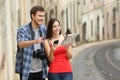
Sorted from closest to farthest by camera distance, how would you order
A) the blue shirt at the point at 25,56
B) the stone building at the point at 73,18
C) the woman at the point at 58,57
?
1. the blue shirt at the point at 25,56
2. the woman at the point at 58,57
3. the stone building at the point at 73,18

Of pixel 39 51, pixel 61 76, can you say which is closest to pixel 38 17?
pixel 39 51

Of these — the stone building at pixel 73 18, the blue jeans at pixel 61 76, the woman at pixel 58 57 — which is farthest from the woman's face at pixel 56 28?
the stone building at pixel 73 18

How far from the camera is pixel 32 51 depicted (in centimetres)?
562

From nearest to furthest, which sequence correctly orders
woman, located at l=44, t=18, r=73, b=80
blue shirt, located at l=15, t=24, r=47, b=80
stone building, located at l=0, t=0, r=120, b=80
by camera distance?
blue shirt, located at l=15, t=24, r=47, b=80 → woman, located at l=44, t=18, r=73, b=80 → stone building, located at l=0, t=0, r=120, b=80

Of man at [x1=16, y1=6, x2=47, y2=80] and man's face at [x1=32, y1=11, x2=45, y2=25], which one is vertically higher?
man's face at [x1=32, y1=11, x2=45, y2=25]

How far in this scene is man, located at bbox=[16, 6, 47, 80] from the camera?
219 inches

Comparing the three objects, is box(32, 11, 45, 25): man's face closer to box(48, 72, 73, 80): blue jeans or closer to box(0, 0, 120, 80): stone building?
box(48, 72, 73, 80): blue jeans

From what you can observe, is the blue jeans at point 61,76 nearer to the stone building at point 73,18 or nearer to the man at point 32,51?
the man at point 32,51

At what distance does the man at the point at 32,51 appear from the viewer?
557 centimetres

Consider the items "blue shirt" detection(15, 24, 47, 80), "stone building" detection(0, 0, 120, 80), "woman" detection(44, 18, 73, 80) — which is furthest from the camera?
"stone building" detection(0, 0, 120, 80)

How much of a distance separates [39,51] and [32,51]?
0.29 feet

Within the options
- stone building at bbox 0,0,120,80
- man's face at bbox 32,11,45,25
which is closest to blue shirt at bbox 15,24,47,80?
man's face at bbox 32,11,45,25

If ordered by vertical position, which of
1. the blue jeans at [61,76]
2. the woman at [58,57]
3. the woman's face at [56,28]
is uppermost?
the woman's face at [56,28]

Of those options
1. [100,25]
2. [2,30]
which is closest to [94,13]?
[100,25]
